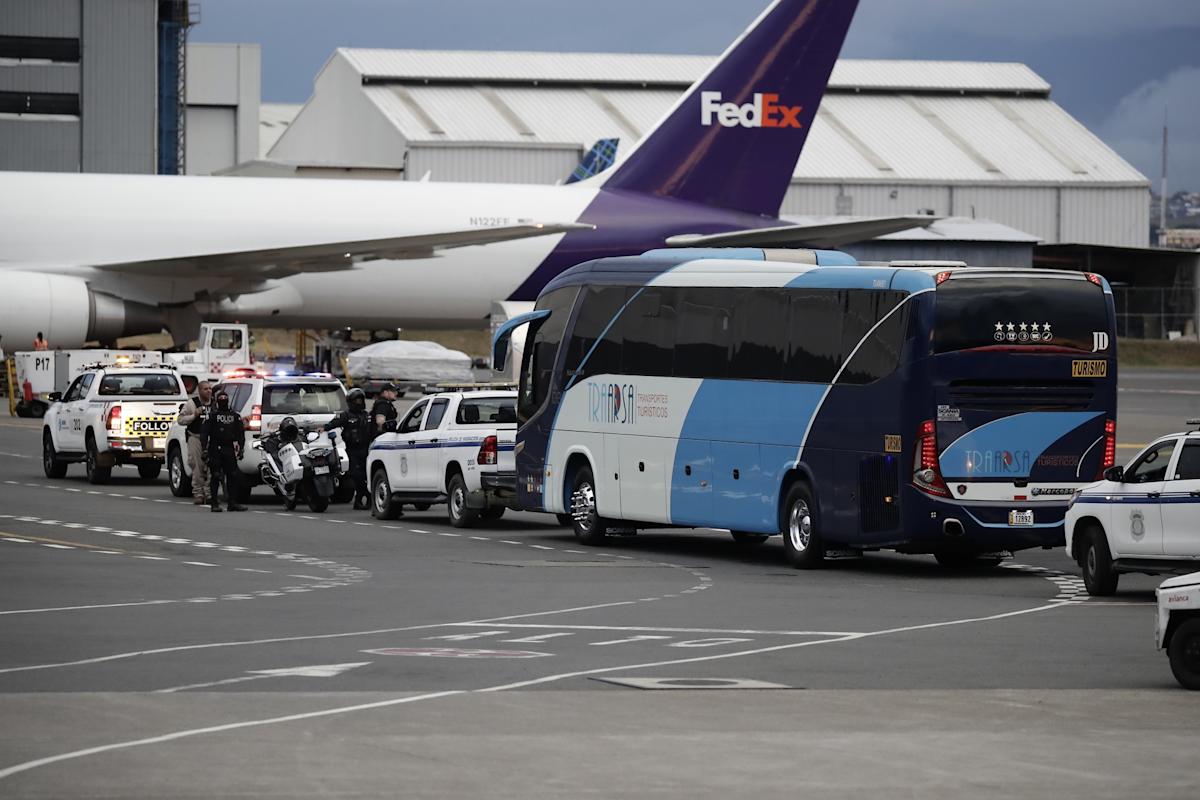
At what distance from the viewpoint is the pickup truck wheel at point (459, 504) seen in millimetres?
28203

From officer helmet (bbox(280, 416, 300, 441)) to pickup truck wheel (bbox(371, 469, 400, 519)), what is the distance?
5.08 feet

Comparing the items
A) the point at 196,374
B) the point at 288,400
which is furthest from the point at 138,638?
the point at 196,374

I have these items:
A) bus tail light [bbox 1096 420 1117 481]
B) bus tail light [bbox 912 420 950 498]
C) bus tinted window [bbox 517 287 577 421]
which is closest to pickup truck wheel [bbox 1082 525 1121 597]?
bus tail light [bbox 912 420 950 498]

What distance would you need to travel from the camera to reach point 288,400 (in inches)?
1299

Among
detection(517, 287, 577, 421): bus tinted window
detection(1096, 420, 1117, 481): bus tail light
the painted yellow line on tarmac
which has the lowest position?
the painted yellow line on tarmac

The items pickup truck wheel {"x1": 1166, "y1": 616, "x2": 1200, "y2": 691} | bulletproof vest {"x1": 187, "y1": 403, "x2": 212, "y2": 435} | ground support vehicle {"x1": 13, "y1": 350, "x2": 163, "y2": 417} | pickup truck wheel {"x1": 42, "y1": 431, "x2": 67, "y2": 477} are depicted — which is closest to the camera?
pickup truck wheel {"x1": 1166, "y1": 616, "x2": 1200, "y2": 691}

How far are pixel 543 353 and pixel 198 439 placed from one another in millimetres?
6927

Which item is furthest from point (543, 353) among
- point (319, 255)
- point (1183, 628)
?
point (319, 255)

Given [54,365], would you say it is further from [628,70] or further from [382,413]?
[628,70]

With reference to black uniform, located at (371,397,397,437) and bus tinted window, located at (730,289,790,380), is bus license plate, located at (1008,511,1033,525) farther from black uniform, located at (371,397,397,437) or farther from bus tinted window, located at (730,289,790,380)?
black uniform, located at (371,397,397,437)

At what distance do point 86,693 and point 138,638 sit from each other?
9.73 ft

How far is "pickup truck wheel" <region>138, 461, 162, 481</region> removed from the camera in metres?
37.9

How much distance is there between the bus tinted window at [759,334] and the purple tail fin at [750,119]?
32743 mm

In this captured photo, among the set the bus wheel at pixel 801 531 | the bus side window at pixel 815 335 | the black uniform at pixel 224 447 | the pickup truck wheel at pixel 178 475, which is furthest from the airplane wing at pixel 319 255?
the bus wheel at pixel 801 531
